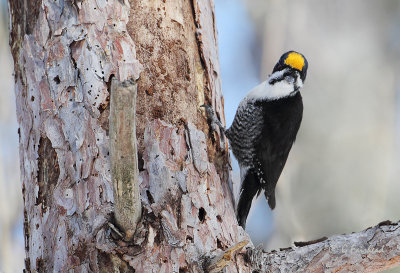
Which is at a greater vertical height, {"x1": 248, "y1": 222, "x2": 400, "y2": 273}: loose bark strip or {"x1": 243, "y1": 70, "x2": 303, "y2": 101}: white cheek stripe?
{"x1": 243, "y1": 70, "x2": 303, "y2": 101}: white cheek stripe

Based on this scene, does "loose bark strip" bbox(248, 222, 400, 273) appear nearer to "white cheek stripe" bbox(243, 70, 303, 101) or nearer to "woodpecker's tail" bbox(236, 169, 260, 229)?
"woodpecker's tail" bbox(236, 169, 260, 229)

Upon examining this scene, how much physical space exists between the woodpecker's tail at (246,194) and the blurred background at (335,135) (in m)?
2.42

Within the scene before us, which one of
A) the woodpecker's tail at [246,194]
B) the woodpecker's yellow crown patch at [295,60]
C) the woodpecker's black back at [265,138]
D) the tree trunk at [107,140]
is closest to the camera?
the tree trunk at [107,140]

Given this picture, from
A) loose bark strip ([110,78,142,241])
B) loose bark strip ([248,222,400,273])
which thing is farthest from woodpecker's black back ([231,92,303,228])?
loose bark strip ([110,78,142,241])

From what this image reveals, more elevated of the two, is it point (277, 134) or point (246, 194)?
point (277, 134)

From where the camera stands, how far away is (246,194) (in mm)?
3180

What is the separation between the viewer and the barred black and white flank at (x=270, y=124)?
3545mm

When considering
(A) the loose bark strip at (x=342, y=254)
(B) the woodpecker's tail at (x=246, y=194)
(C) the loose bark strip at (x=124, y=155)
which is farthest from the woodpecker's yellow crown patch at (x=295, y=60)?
(C) the loose bark strip at (x=124, y=155)

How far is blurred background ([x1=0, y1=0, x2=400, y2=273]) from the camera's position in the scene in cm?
598

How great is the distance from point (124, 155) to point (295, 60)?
240cm

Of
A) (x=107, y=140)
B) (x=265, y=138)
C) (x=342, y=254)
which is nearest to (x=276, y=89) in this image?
(x=265, y=138)

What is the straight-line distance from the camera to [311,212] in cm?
605

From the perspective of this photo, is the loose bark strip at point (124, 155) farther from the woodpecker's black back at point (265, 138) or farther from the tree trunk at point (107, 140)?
the woodpecker's black back at point (265, 138)

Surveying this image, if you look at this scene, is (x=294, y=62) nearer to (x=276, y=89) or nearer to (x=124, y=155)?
(x=276, y=89)
